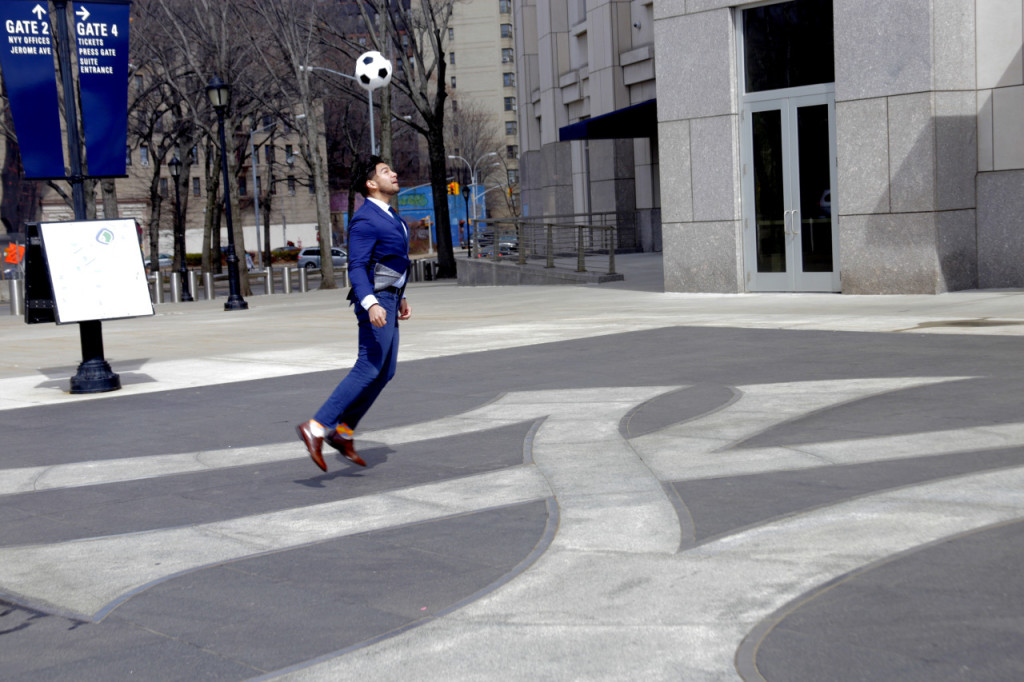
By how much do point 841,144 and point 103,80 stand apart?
32.9 feet

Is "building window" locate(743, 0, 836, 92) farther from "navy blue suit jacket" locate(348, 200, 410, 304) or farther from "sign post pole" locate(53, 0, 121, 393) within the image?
"navy blue suit jacket" locate(348, 200, 410, 304)

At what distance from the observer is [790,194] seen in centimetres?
1742

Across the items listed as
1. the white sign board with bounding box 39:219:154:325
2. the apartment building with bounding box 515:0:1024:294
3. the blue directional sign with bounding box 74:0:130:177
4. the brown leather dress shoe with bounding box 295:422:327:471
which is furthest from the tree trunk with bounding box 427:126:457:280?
the brown leather dress shoe with bounding box 295:422:327:471

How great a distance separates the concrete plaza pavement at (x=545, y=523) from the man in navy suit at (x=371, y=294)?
13.9 inches

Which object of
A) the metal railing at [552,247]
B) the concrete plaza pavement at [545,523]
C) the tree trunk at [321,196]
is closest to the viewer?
the concrete plaza pavement at [545,523]

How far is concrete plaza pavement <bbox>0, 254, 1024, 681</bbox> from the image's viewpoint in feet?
12.0

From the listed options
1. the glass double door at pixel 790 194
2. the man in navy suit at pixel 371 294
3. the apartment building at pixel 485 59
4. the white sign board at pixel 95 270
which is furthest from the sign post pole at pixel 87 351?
the apartment building at pixel 485 59

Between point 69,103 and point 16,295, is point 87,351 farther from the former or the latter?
point 16,295

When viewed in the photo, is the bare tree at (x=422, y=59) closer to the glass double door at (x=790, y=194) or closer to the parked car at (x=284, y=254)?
the glass double door at (x=790, y=194)

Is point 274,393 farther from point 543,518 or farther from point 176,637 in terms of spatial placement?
point 176,637

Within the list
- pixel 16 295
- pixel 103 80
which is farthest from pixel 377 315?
pixel 16 295

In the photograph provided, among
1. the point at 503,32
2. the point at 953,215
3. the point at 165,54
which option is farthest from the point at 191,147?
the point at 503,32

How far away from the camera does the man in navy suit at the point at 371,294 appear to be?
253 inches

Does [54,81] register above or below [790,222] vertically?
above
